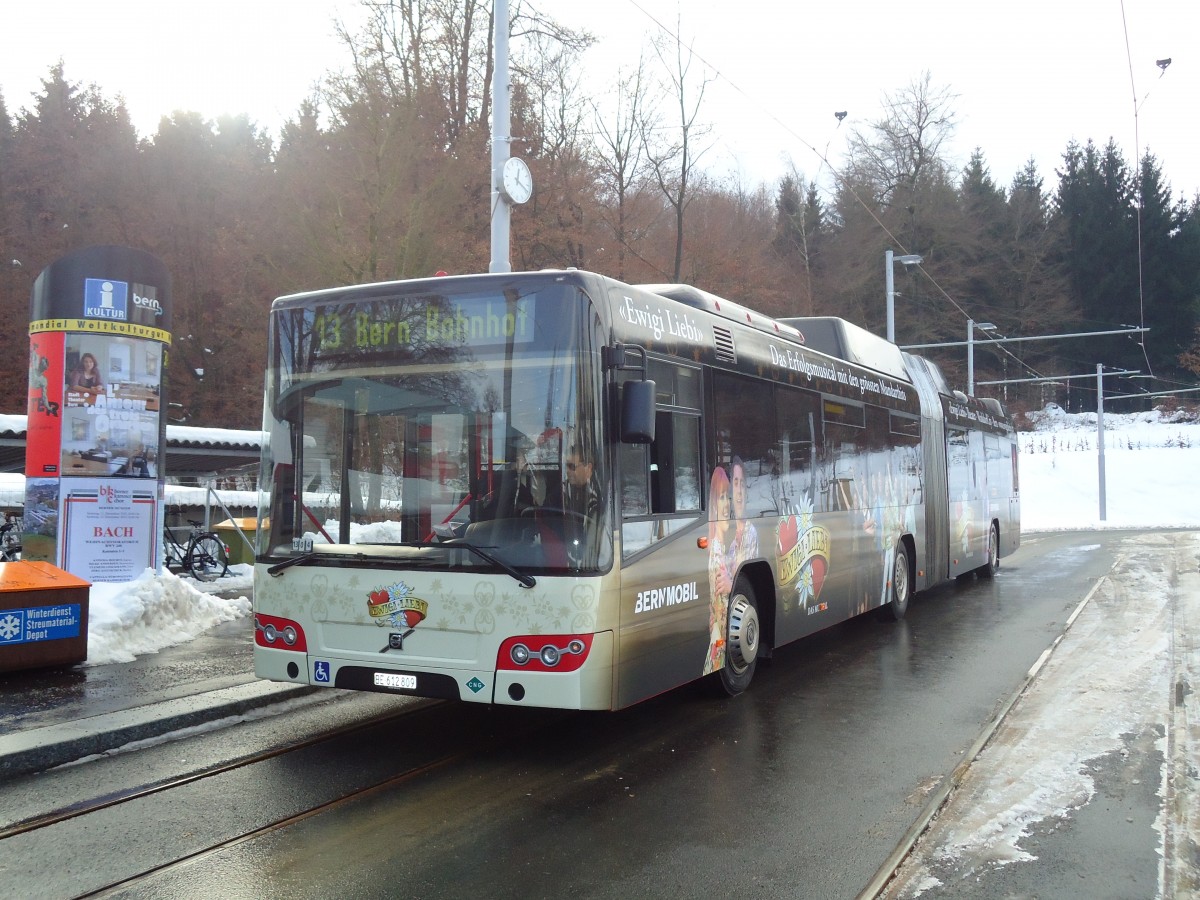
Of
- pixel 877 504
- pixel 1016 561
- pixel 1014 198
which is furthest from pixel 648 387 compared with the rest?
pixel 1014 198

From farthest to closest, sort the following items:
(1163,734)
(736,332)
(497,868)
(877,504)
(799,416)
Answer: (877,504) → (799,416) → (736,332) → (1163,734) → (497,868)

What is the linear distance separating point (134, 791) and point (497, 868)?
245 centimetres

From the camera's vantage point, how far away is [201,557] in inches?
616

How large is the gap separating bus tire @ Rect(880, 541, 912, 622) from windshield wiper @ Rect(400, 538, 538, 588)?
24.1 feet

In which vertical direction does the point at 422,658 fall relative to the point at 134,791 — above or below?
above

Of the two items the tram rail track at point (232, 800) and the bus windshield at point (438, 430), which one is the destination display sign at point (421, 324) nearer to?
the bus windshield at point (438, 430)

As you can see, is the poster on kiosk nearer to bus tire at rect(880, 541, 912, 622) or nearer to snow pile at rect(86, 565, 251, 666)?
snow pile at rect(86, 565, 251, 666)

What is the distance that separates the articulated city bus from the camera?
6.04m

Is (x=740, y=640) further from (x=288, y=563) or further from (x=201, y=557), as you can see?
(x=201, y=557)

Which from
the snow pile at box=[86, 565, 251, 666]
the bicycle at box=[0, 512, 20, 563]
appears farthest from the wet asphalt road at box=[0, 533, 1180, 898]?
the bicycle at box=[0, 512, 20, 563]

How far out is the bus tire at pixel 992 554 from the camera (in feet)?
58.7

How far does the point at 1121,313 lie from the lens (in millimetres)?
69250

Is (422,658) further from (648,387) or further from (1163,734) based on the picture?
(1163,734)

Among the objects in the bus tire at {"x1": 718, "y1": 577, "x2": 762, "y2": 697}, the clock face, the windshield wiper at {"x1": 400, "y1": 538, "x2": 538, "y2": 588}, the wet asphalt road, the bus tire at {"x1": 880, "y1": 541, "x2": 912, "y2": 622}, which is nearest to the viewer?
the wet asphalt road
